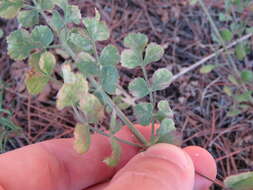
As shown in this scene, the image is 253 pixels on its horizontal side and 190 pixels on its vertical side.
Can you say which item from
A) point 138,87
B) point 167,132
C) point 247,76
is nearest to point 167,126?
point 167,132

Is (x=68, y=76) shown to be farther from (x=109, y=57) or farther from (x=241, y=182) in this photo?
(x=241, y=182)

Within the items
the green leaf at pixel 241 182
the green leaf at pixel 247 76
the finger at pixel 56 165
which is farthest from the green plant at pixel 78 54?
the green leaf at pixel 247 76

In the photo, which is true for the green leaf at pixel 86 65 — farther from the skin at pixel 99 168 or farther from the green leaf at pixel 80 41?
the skin at pixel 99 168

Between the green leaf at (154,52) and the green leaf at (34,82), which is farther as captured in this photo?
the green leaf at (154,52)

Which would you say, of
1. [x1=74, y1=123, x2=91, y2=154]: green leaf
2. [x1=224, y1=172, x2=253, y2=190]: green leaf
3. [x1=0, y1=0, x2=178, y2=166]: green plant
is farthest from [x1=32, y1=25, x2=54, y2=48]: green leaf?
[x1=224, y1=172, x2=253, y2=190]: green leaf

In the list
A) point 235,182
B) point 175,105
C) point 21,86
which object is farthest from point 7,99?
point 235,182
